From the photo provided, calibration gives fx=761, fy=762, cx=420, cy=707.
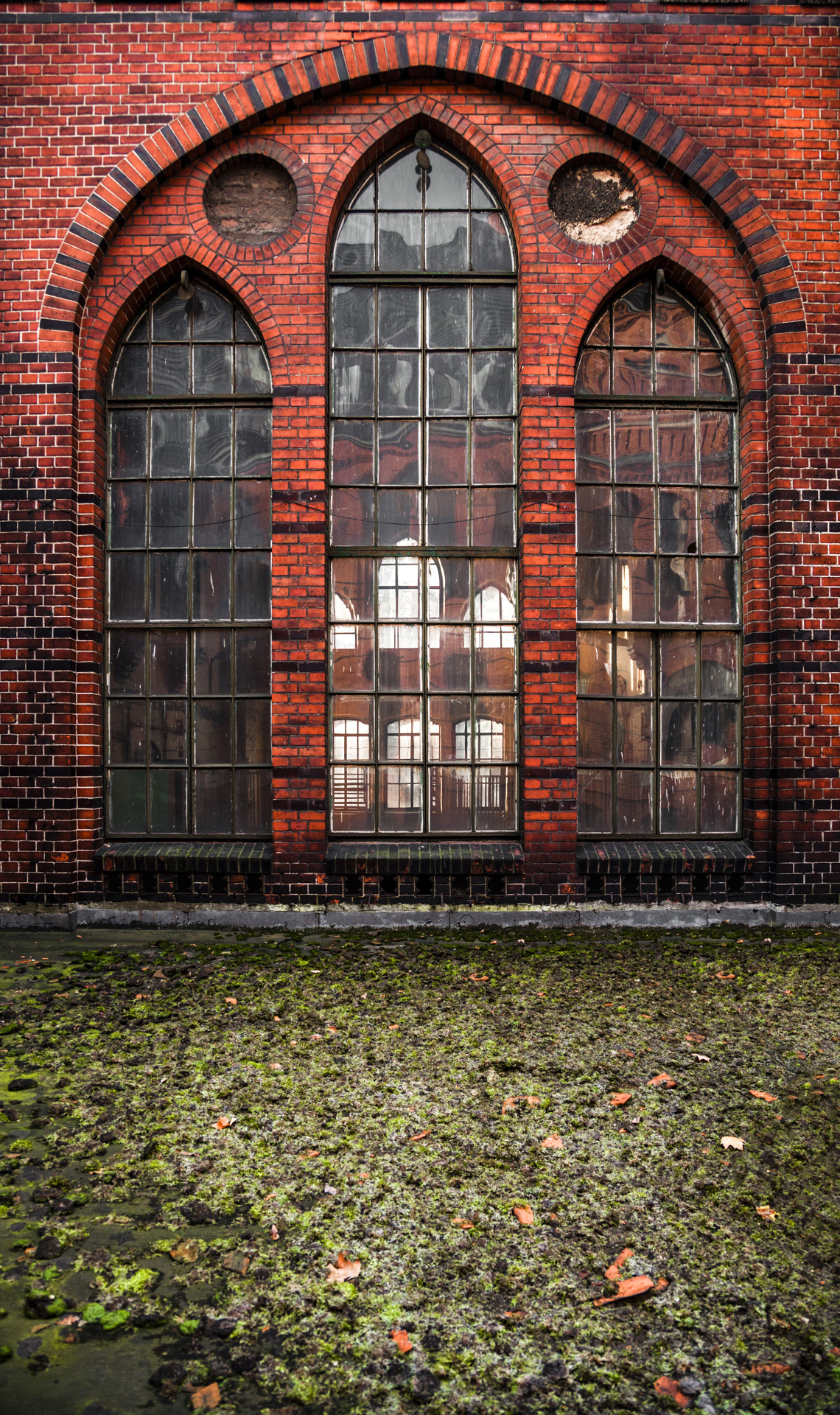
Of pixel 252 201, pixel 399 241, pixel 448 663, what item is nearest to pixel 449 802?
pixel 448 663

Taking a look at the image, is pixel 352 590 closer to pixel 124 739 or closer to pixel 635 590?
pixel 124 739

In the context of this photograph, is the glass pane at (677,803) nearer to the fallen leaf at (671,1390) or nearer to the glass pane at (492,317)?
the glass pane at (492,317)

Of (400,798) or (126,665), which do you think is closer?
(400,798)

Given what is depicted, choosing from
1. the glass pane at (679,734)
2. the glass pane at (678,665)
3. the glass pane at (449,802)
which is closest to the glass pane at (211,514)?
the glass pane at (449,802)

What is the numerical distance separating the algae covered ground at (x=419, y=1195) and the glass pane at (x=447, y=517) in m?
3.66

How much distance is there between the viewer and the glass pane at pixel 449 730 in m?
6.60

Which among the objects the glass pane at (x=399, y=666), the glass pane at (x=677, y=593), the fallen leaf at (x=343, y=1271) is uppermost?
the glass pane at (x=677, y=593)

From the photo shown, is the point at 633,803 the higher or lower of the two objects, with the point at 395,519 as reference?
lower

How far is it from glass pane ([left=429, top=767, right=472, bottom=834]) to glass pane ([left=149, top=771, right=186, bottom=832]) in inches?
85.0

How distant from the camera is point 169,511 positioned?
6707mm

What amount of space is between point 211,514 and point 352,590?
55.6 inches

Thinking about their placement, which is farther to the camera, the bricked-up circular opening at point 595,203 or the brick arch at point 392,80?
the bricked-up circular opening at point 595,203

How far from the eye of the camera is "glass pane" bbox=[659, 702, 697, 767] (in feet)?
22.0

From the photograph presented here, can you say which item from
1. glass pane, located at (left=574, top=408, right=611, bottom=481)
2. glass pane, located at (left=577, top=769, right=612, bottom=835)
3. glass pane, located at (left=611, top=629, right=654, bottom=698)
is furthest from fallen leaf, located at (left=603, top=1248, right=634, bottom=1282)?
glass pane, located at (left=574, top=408, right=611, bottom=481)
